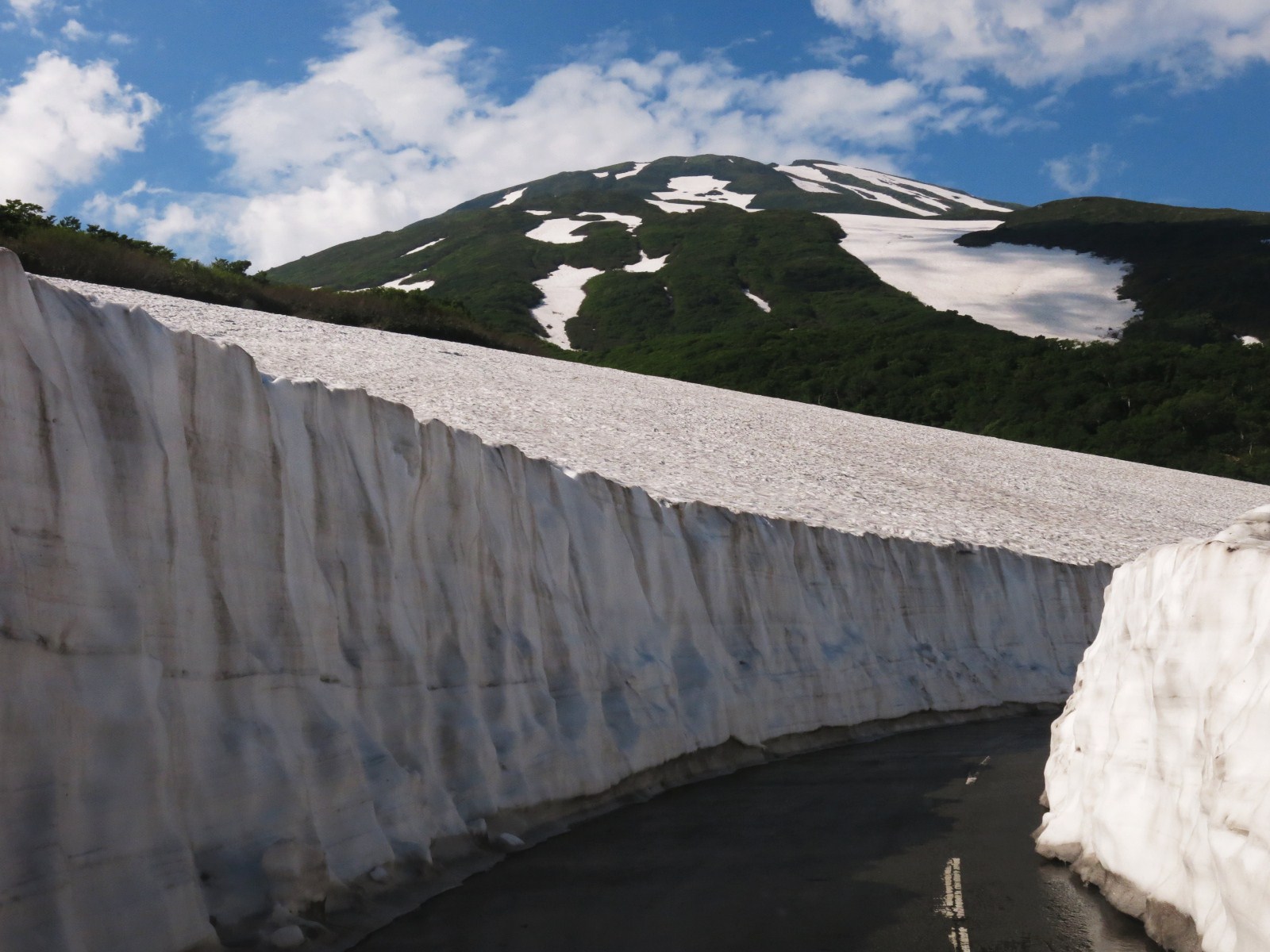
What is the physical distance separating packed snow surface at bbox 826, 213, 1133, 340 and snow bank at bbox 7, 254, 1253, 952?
189 ft

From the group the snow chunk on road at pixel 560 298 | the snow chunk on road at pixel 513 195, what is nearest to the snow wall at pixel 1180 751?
the snow chunk on road at pixel 560 298

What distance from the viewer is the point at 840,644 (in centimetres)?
1744

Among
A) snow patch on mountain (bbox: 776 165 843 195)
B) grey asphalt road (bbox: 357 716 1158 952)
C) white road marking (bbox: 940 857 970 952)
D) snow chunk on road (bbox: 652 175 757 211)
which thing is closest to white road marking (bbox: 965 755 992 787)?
grey asphalt road (bbox: 357 716 1158 952)

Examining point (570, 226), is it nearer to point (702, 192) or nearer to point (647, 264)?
point (647, 264)

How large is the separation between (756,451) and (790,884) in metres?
20.3

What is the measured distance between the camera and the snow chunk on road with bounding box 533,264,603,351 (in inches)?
2975

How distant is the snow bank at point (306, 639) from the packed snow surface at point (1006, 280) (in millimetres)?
57710

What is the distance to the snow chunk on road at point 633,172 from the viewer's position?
179 metres

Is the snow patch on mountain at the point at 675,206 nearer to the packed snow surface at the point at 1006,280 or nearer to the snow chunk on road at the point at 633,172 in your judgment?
the packed snow surface at the point at 1006,280

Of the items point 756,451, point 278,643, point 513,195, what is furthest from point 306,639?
point 513,195

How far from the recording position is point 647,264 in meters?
93.9

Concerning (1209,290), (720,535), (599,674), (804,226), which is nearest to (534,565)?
(599,674)

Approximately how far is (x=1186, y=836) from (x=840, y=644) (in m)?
9.29

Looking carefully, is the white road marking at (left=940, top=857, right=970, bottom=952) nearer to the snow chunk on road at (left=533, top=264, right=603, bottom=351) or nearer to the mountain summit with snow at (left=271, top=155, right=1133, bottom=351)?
the mountain summit with snow at (left=271, top=155, right=1133, bottom=351)
